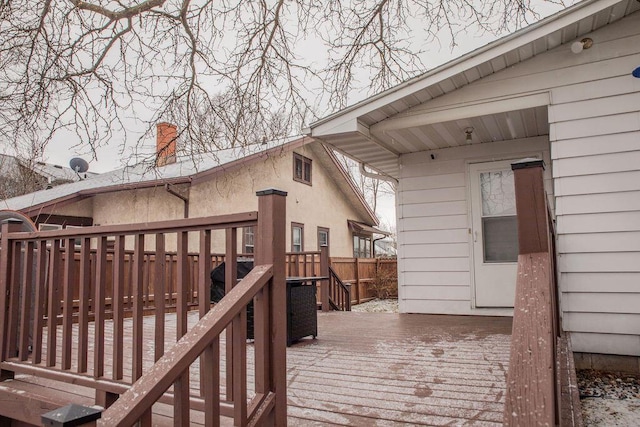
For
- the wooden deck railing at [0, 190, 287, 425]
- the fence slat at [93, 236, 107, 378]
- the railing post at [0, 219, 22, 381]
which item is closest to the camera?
the wooden deck railing at [0, 190, 287, 425]

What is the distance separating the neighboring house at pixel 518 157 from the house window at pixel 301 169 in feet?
25.1

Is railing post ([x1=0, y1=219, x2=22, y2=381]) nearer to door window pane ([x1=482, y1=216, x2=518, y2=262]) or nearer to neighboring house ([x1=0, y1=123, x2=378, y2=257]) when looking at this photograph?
neighboring house ([x1=0, y1=123, x2=378, y2=257])

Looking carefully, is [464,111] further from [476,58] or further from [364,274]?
[364,274]

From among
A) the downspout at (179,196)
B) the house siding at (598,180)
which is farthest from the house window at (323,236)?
the house siding at (598,180)

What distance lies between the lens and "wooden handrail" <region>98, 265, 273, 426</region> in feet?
4.60

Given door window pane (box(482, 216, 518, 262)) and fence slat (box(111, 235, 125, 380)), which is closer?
fence slat (box(111, 235, 125, 380))

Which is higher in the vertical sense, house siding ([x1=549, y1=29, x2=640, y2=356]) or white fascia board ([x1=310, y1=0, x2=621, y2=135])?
white fascia board ([x1=310, y1=0, x2=621, y2=135])

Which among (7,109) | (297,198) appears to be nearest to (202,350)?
(7,109)

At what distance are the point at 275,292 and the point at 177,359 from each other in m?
0.58

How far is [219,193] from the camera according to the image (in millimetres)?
11258

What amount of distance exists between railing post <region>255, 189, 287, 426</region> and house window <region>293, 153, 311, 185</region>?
1182 cm

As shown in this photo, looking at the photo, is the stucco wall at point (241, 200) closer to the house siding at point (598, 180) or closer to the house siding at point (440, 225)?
the house siding at point (440, 225)

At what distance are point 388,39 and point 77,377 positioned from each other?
271 inches

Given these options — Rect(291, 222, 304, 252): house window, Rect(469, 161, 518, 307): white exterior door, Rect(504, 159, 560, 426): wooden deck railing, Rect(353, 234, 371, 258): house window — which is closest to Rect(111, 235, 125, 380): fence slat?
Rect(504, 159, 560, 426): wooden deck railing
